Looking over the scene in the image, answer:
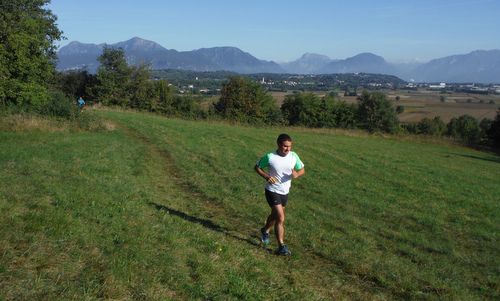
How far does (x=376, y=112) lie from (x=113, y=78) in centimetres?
4545

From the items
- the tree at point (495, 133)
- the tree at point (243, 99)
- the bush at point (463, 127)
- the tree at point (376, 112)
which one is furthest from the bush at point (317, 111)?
the tree at point (495, 133)

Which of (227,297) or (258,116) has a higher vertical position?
(227,297)

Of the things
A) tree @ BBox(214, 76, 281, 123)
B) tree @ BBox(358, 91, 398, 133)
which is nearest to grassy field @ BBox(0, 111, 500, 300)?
tree @ BBox(214, 76, 281, 123)

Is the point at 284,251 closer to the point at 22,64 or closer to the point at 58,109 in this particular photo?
the point at 58,109

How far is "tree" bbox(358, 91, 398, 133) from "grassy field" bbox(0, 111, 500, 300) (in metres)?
62.2

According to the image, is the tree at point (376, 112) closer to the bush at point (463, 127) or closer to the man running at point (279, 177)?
the bush at point (463, 127)

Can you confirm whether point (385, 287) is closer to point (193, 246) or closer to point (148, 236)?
point (193, 246)

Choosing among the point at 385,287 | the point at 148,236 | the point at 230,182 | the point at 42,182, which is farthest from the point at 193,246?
the point at 230,182

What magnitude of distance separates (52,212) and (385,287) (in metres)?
5.83

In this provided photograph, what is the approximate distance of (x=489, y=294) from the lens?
7488 millimetres

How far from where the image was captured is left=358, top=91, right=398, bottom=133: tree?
79.3 m

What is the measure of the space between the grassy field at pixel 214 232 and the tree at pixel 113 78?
45.5 m

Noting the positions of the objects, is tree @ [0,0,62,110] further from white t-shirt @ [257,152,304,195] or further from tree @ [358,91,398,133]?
tree @ [358,91,398,133]

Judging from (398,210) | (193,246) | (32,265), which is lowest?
(398,210)
